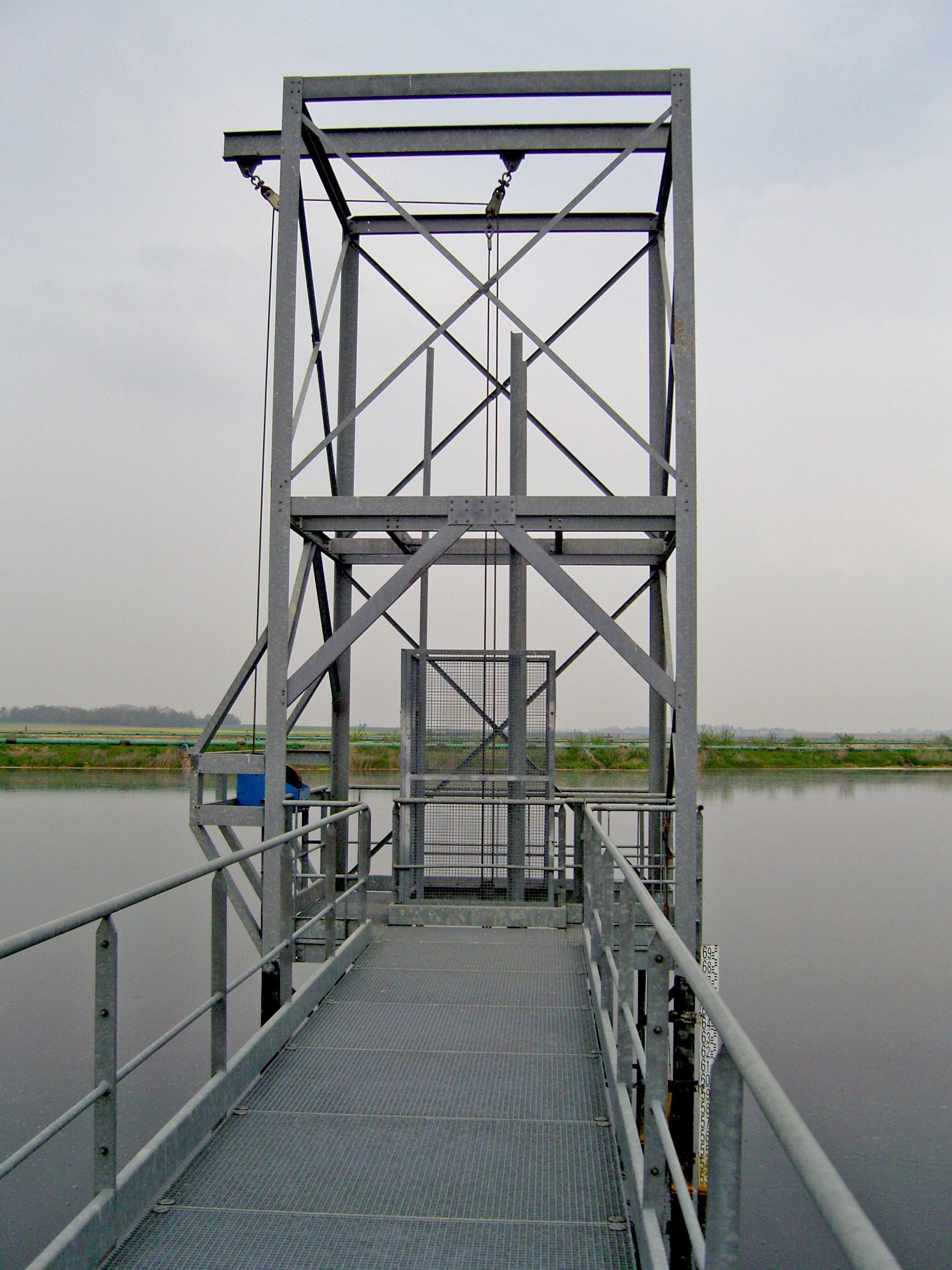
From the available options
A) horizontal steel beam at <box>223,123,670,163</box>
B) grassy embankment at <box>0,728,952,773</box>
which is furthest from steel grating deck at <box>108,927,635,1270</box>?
grassy embankment at <box>0,728,952,773</box>

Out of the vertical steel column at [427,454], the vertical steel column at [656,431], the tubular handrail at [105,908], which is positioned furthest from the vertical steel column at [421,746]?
the tubular handrail at [105,908]

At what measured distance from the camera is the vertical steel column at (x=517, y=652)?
9117 mm

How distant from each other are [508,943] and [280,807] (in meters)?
1.95

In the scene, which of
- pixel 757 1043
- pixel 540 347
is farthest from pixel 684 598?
pixel 757 1043

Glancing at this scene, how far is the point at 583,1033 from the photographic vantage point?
5.14 meters

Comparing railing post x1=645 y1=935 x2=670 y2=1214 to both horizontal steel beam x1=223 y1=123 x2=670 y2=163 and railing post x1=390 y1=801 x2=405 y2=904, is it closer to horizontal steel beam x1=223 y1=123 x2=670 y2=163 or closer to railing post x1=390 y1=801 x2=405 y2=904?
railing post x1=390 y1=801 x2=405 y2=904

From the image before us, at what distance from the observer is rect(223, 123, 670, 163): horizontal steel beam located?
8.09m

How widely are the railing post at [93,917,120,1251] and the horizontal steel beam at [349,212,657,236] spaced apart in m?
8.21

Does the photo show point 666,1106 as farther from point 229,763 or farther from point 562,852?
point 562,852

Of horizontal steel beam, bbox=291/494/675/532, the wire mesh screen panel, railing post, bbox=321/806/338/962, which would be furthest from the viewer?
the wire mesh screen panel

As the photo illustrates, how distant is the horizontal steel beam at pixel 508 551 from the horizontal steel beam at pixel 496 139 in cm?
324

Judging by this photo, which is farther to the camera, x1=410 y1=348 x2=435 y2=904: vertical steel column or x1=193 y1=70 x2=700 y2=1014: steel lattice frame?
x1=410 y1=348 x2=435 y2=904: vertical steel column

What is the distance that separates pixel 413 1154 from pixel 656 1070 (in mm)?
1335

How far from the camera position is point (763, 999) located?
17.8 metres
